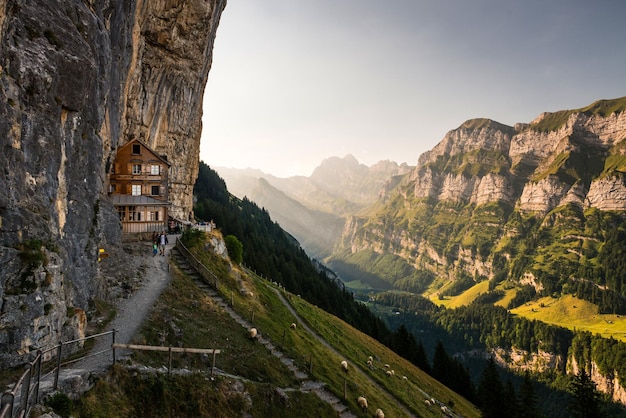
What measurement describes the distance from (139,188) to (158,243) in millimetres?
14583

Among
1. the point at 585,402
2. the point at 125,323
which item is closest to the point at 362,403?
the point at 125,323

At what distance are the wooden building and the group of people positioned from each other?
9.80 feet

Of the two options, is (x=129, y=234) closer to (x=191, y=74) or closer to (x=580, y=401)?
(x=191, y=74)

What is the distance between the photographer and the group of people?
148ft

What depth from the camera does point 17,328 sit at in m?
18.4

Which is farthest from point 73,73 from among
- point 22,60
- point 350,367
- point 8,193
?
point 350,367

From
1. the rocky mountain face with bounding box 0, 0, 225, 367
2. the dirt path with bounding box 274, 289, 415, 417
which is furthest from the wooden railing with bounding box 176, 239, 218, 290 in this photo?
the dirt path with bounding box 274, 289, 415, 417

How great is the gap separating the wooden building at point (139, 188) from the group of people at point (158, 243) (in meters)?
2.99

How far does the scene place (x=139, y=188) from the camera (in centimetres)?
5803

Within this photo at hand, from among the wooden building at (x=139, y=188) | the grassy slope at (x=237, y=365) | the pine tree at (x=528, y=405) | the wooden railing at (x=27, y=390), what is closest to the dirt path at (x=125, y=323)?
the wooden railing at (x=27, y=390)

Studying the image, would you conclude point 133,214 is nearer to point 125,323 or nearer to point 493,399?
point 125,323

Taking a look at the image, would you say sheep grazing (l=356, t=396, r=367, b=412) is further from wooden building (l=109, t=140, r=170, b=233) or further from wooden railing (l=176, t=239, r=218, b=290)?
wooden building (l=109, t=140, r=170, b=233)

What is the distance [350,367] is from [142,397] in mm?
32612

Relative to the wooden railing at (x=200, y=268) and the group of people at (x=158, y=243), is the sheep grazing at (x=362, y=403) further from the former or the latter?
the group of people at (x=158, y=243)
